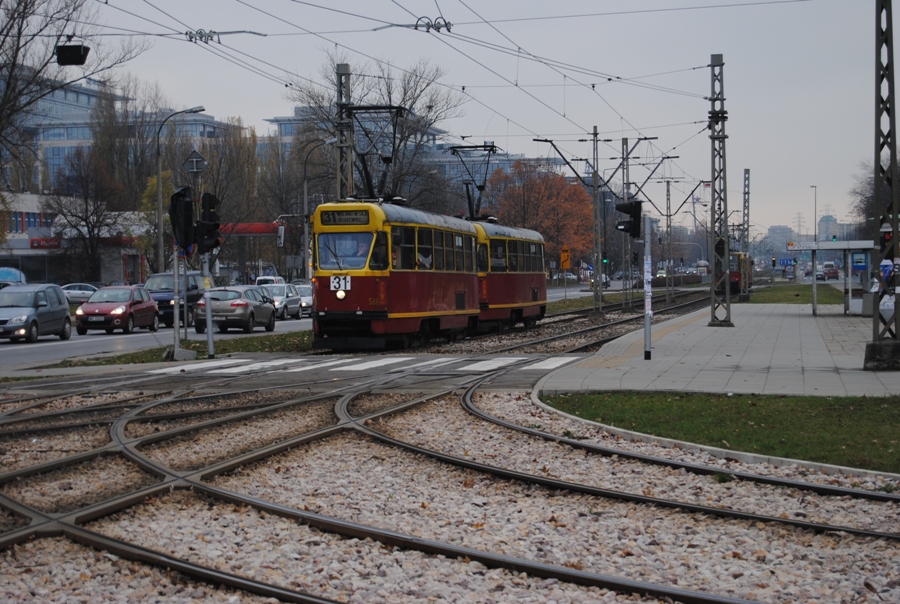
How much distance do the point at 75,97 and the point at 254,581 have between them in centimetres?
13622

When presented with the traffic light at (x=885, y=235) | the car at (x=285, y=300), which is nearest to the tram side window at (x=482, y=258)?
the traffic light at (x=885, y=235)

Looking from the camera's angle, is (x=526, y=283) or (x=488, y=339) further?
(x=526, y=283)

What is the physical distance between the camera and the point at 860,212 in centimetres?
10888

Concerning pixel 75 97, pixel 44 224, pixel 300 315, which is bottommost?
pixel 300 315

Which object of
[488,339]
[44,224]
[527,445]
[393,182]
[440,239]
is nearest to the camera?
[527,445]

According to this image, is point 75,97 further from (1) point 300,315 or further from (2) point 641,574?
(2) point 641,574

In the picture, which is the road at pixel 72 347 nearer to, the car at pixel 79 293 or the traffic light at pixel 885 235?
the traffic light at pixel 885 235

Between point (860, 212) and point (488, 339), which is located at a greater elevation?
point (860, 212)

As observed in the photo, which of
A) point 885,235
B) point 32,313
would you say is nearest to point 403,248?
point 885,235

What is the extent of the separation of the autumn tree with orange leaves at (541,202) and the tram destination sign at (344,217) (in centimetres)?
6487

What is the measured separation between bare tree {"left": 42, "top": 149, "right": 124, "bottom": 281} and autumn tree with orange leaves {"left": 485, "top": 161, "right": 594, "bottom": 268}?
32819 millimetres

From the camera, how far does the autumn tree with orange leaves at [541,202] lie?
92312 millimetres

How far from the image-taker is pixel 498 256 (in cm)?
3338

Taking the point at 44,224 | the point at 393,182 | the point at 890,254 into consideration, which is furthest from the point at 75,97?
the point at 890,254
